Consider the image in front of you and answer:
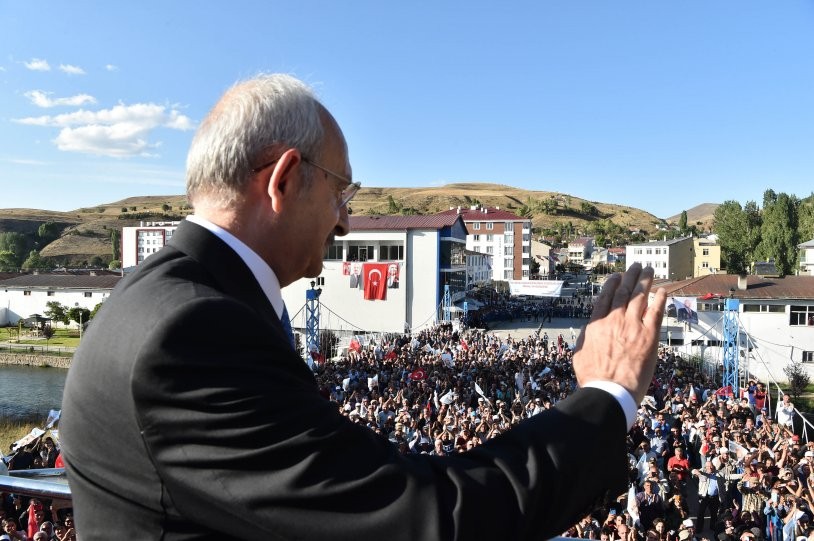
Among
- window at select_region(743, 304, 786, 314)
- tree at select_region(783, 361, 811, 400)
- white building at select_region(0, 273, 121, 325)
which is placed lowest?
tree at select_region(783, 361, 811, 400)

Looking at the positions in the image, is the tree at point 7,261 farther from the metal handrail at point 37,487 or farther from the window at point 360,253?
the metal handrail at point 37,487

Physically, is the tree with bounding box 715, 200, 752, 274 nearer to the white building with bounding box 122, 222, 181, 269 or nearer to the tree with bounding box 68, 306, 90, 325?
the tree with bounding box 68, 306, 90, 325

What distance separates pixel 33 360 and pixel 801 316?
139 ft

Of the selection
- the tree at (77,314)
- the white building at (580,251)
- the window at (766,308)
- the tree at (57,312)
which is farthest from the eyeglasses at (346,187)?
the white building at (580,251)

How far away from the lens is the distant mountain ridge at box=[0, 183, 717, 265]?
109m

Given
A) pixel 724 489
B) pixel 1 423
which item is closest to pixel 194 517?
pixel 724 489

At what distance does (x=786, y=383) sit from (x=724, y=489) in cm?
2222

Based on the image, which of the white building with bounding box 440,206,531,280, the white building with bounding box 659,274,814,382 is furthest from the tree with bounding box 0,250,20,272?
the white building with bounding box 659,274,814,382

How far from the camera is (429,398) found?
13.8 m

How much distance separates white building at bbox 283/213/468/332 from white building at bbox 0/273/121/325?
20489mm

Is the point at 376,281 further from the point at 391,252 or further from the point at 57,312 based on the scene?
the point at 57,312

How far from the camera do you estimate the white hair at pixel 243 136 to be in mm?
940

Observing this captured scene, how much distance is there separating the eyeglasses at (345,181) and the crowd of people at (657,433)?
109 centimetres

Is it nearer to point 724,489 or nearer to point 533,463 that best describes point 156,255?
point 533,463
